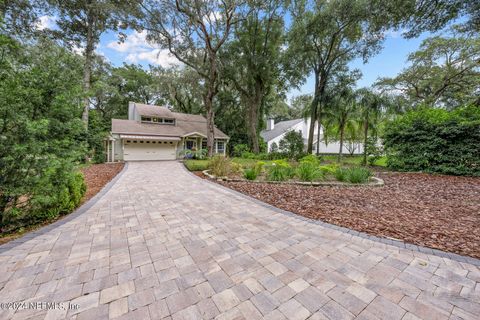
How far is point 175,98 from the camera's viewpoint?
23734 mm

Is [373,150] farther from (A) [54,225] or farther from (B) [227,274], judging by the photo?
(A) [54,225]

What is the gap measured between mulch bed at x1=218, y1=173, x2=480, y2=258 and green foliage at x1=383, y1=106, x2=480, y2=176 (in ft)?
6.48

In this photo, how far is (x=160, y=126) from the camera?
57.1ft

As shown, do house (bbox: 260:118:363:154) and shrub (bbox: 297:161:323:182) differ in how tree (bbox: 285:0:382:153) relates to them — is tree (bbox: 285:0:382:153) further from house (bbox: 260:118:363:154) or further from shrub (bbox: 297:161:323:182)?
shrub (bbox: 297:161:323:182)

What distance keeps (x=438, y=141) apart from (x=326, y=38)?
1071 centimetres

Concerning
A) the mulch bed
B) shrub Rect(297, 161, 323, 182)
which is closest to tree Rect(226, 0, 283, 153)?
shrub Rect(297, 161, 323, 182)

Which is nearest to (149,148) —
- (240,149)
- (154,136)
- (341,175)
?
(154,136)

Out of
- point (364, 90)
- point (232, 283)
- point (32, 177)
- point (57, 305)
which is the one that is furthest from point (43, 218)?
point (364, 90)

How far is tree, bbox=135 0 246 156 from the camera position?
12164mm

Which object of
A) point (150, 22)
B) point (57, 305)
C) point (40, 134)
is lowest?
point (57, 305)

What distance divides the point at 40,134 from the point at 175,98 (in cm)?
2258

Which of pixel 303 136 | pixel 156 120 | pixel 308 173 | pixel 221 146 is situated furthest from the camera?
pixel 303 136

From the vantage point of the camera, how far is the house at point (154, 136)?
14.2m

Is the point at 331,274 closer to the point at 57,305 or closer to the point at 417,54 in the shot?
the point at 57,305
